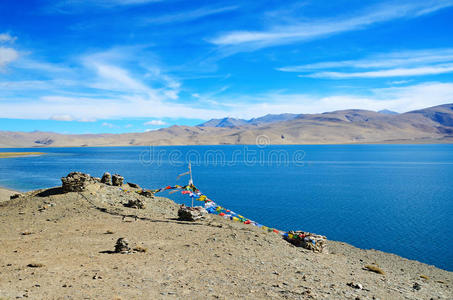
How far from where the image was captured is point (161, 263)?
485 inches

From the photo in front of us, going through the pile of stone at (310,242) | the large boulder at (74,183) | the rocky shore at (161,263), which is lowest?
the pile of stone at (310,242)

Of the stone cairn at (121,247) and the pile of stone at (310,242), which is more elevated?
the stone cairn at (121,247)

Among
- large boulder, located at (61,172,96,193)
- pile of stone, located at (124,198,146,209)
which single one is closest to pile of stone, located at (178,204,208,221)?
pile of stone, located at (124,198,146,209)

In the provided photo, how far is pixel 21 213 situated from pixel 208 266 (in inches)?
557

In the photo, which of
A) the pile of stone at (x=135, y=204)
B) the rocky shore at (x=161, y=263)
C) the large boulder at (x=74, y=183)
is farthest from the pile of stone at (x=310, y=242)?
the large boulder at (x=74, y=183)

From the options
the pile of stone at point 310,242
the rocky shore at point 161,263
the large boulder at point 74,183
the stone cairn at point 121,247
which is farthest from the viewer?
the large boulder at point 74,183

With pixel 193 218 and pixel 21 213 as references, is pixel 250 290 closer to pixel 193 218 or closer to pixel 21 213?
pixel 193 218

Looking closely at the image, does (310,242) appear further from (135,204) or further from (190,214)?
(135,204)

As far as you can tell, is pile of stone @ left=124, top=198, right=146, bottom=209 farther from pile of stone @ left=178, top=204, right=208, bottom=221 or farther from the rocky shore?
pile of stone @ left=178, top=204, right=208, bottom=221

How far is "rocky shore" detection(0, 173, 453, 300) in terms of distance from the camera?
9.95 metres

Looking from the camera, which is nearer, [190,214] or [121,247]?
[121,247]

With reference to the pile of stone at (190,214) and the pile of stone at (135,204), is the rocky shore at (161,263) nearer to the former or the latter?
the pile of stone at (190,214)

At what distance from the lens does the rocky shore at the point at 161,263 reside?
995cm

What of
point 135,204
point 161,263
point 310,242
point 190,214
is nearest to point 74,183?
point 135,204
